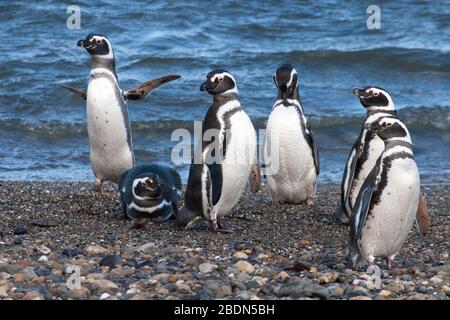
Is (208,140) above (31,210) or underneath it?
above

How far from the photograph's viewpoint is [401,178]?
7219mm

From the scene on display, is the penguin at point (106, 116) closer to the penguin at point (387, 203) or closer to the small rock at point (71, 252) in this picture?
the small rock at point (71, 252)

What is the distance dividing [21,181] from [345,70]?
8056 millimetres

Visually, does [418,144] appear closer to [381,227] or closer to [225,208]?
[225,208]

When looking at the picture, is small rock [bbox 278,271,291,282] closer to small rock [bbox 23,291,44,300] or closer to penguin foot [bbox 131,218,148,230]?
small rock [bbox 23,291,44,300]

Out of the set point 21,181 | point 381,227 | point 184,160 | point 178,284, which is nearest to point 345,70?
point 184,160

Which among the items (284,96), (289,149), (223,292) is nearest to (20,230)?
(223,292)

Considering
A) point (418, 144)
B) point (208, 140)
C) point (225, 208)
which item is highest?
point (208, 140)

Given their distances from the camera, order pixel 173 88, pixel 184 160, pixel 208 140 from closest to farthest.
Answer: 1. pixel 208 140
2. pixel 184 160
3. pixel 173 88

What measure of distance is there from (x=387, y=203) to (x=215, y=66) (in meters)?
10.7

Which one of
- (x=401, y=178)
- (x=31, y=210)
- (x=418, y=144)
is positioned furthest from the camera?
(x=418, y=144)

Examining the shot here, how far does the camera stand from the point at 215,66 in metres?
17.7

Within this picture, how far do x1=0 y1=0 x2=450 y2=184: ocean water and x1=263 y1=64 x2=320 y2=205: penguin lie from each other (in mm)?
1909

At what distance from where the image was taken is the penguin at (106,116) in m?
10.4
